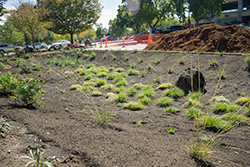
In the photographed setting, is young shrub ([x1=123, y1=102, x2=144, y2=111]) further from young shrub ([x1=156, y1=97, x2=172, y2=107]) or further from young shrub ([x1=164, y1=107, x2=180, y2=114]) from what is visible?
young shrub ([x1=164, y1=107, x2=180, y2=114])

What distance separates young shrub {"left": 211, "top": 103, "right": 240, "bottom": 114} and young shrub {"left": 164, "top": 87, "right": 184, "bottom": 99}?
1.31 metres

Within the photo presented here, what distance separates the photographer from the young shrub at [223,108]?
4652 millimetres

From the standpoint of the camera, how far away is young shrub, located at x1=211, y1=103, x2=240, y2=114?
4.65 m

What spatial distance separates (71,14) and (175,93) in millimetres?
21635

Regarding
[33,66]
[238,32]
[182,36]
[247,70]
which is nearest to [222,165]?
[247,70]

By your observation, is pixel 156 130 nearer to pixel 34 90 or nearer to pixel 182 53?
pixel 34 90

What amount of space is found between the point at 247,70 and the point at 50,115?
20.9 feet

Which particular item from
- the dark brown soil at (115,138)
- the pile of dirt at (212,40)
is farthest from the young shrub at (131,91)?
the pile of dirt at (212,40)

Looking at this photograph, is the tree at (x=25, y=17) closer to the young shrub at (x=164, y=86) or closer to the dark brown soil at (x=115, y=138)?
the dark brown soil at (x=115, y=138)

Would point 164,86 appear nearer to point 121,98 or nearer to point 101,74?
point 121,98

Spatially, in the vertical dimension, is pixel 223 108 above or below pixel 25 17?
below

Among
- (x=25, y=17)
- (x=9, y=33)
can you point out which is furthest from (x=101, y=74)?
(x=9, y=33)

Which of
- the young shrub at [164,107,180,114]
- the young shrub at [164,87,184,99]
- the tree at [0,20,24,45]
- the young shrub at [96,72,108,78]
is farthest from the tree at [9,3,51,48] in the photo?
the tree at [0,20,24,45]

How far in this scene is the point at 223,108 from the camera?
15.6 feet
